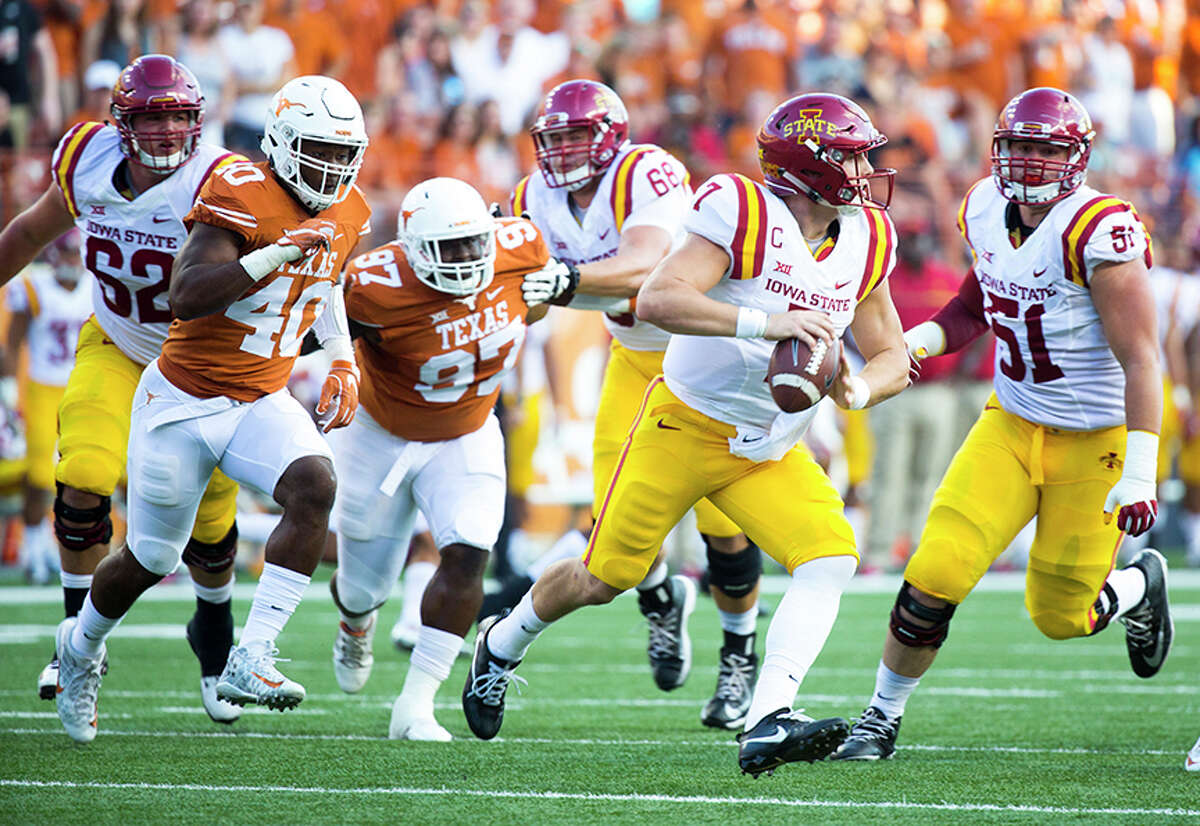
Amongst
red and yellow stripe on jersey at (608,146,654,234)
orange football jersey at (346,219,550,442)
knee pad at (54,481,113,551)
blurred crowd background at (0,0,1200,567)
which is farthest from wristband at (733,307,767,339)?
blurred crowd background at (0,0,1200,567)

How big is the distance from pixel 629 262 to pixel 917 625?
5.13 ft

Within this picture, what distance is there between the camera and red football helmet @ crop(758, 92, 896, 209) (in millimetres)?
4285

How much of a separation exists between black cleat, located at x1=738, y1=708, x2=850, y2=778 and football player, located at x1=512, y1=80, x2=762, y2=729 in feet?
4.95

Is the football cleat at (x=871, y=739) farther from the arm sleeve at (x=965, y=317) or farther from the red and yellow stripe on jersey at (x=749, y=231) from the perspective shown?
the red and yellow stripe on jersey at (x=749, y=231)

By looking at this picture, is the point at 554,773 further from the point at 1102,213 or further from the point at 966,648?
the point at 966,648

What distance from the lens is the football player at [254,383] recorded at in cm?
456

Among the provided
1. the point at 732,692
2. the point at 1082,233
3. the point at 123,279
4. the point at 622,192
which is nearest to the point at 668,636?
the point at 732,692

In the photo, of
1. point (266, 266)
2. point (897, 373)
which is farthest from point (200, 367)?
point (897, 373)

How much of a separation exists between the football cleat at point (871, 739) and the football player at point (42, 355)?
612 centimetres

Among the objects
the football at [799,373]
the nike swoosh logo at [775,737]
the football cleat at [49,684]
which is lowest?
the football cleat at [49,684]

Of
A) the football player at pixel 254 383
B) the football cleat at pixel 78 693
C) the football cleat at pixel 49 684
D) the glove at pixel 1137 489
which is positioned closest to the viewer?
the glove at pixel 1137 489

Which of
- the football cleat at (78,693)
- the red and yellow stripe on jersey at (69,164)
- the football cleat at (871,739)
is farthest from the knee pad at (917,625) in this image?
the red and yellow stripe on jersey at (69,164)

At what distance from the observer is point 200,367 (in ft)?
15.5

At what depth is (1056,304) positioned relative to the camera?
4.76m
